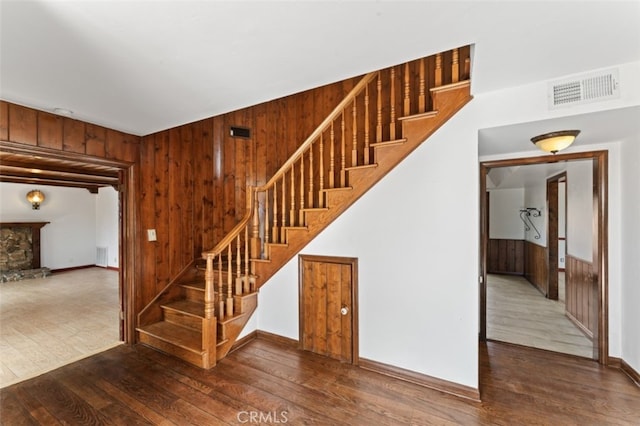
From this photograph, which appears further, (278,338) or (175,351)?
(278,338)

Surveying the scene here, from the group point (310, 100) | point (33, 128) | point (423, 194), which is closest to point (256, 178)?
point (310, 100)

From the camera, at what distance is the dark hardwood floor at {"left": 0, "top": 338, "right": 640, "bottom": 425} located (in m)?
1.94

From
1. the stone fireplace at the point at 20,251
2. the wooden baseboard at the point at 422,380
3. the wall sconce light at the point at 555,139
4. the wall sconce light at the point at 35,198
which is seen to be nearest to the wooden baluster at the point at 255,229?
the wooden baseboard at the point at 422,380

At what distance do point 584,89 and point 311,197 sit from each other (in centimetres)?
229

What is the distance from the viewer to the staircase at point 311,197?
2.38 metres

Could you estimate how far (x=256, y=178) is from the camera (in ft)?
13.5

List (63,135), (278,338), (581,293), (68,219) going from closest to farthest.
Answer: (63,135) → (278,338) → (581,293) → (68,219)

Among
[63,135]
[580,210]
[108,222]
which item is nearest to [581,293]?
[580,210]

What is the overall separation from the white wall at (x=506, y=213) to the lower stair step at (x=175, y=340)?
24.0ft

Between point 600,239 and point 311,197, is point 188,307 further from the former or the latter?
point 600,239

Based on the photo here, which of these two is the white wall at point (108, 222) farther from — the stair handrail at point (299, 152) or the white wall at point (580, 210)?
the white wall at point (580, 210)

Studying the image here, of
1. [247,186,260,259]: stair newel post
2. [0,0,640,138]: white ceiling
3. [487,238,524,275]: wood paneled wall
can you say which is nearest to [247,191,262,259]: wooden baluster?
[247,186,260,259]: stair newel post

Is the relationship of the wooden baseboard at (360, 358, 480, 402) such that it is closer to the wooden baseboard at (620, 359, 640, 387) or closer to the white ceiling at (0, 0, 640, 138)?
the wooden baseboard at (620, 359, 640, 387)

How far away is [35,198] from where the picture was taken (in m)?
6.78
